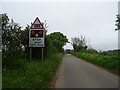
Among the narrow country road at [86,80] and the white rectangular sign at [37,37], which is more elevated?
the white rectangular sign at [37,37]

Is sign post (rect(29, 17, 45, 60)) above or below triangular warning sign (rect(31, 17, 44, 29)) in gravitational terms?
below

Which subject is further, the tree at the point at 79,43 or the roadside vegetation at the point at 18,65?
the tree at the point at 79,43

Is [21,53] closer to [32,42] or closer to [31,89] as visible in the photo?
[32,42]

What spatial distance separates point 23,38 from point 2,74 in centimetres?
348

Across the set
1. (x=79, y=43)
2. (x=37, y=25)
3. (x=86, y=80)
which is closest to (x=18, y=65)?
(x=37, y=25)

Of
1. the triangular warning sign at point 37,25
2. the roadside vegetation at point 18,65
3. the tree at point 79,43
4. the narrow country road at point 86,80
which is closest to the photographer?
the roadside vegetation at point 18,65

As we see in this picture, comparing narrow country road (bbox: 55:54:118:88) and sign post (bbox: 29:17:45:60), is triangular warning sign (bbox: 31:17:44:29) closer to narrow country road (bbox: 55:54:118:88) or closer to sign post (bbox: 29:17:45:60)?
sign post (bbox: 29:17:45:60)

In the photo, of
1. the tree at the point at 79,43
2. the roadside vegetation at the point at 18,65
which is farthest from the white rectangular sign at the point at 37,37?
the tree at the point at 79,43

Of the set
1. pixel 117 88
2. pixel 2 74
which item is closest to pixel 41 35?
pixel 2 74

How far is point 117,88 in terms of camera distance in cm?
589

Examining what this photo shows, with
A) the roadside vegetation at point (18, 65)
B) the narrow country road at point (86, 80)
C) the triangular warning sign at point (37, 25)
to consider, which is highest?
the triangular warning sign at point (37, 25)

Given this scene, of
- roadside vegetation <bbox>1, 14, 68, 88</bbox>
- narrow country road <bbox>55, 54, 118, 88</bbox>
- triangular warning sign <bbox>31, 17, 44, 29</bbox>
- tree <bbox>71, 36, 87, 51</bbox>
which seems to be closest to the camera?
roadside vegetation <bbox>1, 14, 68, 88</bbox>

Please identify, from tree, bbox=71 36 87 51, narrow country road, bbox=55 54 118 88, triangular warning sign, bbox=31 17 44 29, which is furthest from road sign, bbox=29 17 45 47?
tree, bbox=71 36 87 51

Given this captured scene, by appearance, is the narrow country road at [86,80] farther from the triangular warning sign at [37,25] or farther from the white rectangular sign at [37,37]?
the triangular warning sign at [37,25]
